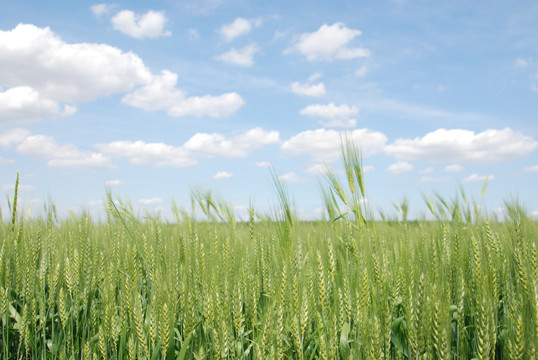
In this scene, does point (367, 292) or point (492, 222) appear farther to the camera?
point (492, 222)

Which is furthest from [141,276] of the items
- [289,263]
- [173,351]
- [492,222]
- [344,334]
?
[492,222]

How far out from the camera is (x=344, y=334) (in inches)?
70.5

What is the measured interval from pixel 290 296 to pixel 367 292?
317 millimetres

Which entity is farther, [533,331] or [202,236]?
[202,236]

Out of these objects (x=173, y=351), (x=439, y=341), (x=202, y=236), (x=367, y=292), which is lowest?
(x=173, y=351)

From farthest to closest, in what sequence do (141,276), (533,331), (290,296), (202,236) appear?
(202,236), (141,276), (290,296), (533,331)

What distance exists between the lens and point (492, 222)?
3.62m

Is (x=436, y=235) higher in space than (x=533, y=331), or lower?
higher

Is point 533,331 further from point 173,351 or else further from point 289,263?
point 173,351

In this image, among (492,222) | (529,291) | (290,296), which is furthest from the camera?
(492,222)

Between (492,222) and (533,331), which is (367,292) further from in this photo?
(492,222)

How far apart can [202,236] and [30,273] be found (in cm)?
103

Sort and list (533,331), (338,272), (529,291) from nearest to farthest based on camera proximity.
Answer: (533,331)
(529,291)
(338,272)

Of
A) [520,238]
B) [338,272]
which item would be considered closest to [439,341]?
[338,272]
